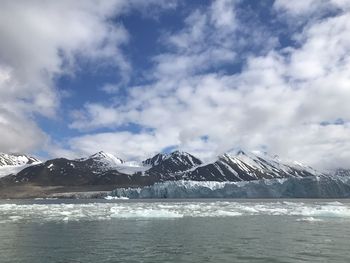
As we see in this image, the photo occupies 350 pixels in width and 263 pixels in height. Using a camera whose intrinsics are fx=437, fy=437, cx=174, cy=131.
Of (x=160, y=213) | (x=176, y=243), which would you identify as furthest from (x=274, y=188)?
(x=176, y=243)

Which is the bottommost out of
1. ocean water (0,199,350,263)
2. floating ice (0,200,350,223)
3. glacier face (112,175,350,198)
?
ocean water (0,199,350,263)

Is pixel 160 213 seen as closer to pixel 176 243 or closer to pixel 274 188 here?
pixel 176 243

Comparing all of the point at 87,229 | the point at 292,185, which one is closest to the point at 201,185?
the point at 292,185

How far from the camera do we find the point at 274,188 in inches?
5098

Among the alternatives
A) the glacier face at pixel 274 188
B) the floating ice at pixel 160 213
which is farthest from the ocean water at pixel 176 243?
the glacier face at pixel 274 188

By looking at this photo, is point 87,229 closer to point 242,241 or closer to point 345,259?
point 242,241

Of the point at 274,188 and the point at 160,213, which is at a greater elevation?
the point at 274,188

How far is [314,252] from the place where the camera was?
786 inches

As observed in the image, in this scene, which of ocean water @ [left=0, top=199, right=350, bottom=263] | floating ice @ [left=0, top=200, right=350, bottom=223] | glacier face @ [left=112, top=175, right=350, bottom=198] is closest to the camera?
ocean water @ [left=0, top=199, right=350, bottom=263]

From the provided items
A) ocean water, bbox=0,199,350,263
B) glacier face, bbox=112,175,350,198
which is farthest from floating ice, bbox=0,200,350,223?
glacier face, bbox=112,175,350,198

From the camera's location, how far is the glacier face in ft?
416

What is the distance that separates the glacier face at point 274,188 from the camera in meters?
127

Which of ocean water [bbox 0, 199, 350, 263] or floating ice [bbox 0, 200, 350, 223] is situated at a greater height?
floating ice [bbox 0, 200, 350, 223]

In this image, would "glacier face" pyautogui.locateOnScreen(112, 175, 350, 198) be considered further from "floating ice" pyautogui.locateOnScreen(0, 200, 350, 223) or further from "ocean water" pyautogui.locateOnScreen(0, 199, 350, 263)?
"ocean water" pyautogui.locateOnScreen(0, 199, 350, 263)
